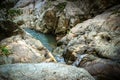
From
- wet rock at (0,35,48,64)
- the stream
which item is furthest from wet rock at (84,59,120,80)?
the stream

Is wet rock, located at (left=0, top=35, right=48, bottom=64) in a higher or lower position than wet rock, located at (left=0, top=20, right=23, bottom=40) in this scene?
lower

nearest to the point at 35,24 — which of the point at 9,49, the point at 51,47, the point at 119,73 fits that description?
the point at 51,47

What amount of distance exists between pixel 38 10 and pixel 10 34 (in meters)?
9.36

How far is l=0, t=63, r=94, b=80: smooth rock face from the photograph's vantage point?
215 inches

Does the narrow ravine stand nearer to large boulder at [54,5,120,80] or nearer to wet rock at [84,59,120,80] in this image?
large boulder at [54,5,120,80]

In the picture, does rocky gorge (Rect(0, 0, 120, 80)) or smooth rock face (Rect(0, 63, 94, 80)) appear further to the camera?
rocky gorge (Rect(0, 0, 120, 80))

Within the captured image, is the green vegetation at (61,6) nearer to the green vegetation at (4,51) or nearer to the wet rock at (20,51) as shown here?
the wet rock at (20,51)

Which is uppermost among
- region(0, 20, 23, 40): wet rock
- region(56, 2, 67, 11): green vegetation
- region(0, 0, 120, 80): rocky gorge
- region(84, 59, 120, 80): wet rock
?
region(56, 2, 67, 11): green vegetation

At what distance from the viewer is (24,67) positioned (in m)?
5.93

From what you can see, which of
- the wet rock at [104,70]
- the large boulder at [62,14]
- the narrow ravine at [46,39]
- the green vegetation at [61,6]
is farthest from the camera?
the green vegetation at [61,6]

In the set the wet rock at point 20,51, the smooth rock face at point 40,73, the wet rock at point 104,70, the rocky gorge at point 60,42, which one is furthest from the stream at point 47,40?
the smooth rock face at point 40,73

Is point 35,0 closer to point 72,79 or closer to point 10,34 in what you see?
point 10,34

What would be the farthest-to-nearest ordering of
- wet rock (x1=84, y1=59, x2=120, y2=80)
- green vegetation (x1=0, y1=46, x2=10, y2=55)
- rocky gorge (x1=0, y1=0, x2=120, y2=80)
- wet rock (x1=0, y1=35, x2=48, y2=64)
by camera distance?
green vegetation (x1=0, y1=46, x2=10, y2=55) → wet rock (x1=0, y1=35, x2=48, y2=64) → wet rock (x1=84, y1=59, x2=120, y2=80) → rocky gorge (x1=0, y1=0, x2=120, y2=80)

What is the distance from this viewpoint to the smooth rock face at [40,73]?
5.46m
